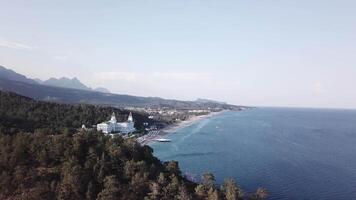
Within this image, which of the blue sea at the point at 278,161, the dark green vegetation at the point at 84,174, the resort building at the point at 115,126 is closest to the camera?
the dark green vegetation at the point at 84,174

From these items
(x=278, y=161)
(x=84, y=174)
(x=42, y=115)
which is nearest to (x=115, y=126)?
(x=42, y=115)

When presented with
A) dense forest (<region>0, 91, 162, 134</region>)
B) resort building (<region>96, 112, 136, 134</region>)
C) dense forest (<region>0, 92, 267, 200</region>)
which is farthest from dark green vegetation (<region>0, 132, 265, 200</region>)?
resort building (<region>96, 112, 136, 134</region>)

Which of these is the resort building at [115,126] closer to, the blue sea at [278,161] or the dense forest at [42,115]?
the dense forest at [42,115]

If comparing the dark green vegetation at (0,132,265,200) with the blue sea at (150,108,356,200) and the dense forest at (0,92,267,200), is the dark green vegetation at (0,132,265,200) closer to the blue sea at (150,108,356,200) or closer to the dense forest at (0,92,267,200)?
the dense forest at (0,92,267,200)

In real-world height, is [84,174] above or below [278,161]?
above

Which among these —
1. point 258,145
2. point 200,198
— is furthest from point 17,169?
point 258,145

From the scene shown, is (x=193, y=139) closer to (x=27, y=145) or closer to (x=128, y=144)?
(x=128, y=144)

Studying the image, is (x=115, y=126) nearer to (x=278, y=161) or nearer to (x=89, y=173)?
(x=278, y=161)

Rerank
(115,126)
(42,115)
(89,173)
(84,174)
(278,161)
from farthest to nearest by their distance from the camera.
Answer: (115,126) → (42,115) → (278,161) → (89,173) → (84,174)

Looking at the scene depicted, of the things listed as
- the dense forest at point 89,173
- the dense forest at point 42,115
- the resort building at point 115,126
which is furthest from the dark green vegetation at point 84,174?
the resort building at point 115,126

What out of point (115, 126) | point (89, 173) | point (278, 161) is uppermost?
point (89, 173)
